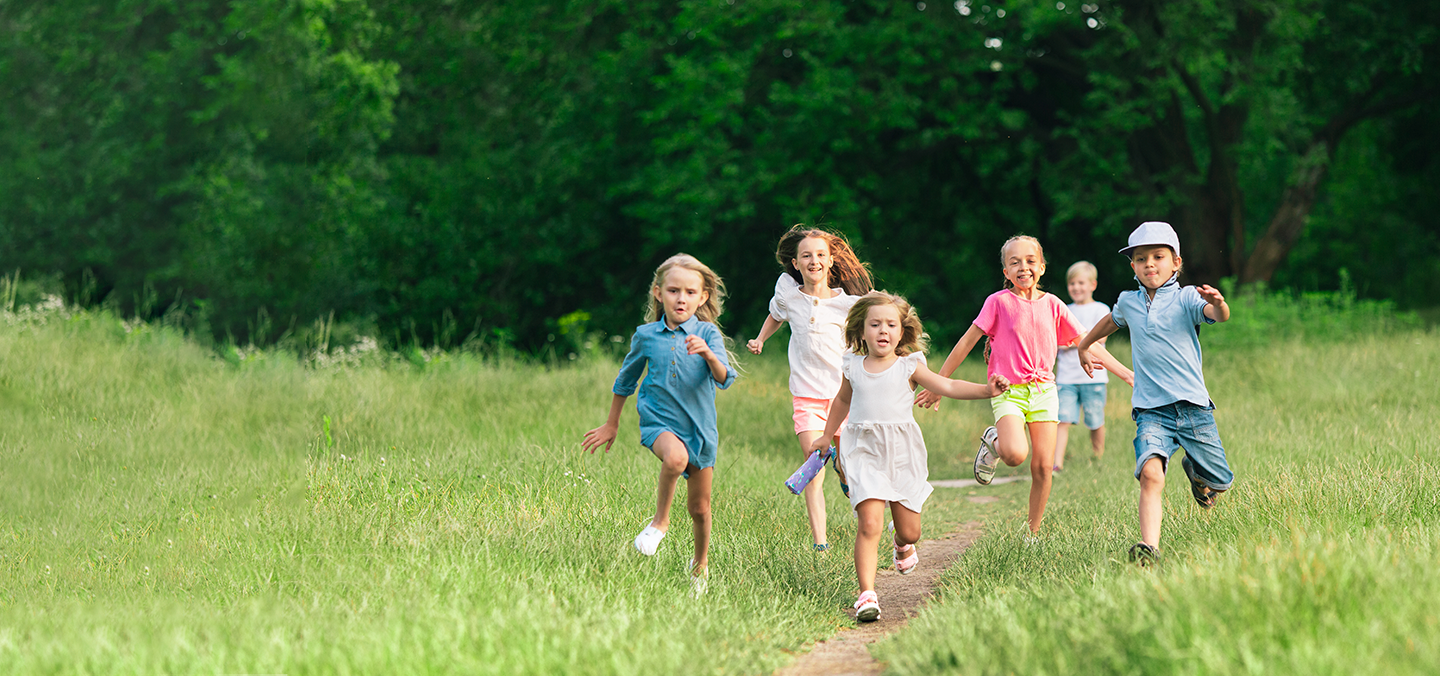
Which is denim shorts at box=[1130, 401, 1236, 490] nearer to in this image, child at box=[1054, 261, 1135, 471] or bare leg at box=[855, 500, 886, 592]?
bare leg at box=[855, 500, 886, 592]

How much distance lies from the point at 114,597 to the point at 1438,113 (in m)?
23.6

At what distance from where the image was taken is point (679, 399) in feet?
17.9

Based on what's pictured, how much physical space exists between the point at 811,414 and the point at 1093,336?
65.8 inches

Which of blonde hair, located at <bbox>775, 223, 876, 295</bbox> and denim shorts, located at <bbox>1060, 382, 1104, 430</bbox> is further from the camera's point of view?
denim shorts, located at <bbox>1060, 382, 1104, 430</bbox>

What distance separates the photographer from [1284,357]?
13.8 meters

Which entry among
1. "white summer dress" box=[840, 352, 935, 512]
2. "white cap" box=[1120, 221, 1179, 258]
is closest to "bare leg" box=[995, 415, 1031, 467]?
"white summer dress" box=[840, 352, 935, 512]

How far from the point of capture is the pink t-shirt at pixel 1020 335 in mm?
6480

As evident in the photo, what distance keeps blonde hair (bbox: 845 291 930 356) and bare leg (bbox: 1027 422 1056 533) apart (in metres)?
1.23

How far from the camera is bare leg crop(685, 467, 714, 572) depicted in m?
5.47

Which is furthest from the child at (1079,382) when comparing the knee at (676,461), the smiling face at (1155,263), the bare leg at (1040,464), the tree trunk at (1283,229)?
the tree trunk at (1283,229)

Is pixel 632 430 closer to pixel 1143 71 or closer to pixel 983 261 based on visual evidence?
pixel 1143 71

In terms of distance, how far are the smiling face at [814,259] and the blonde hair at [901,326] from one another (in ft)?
3.26

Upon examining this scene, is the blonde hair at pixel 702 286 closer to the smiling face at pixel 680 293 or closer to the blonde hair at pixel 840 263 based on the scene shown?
the smiling face at pixel 680 293

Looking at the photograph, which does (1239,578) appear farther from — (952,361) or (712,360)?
(952,361)
